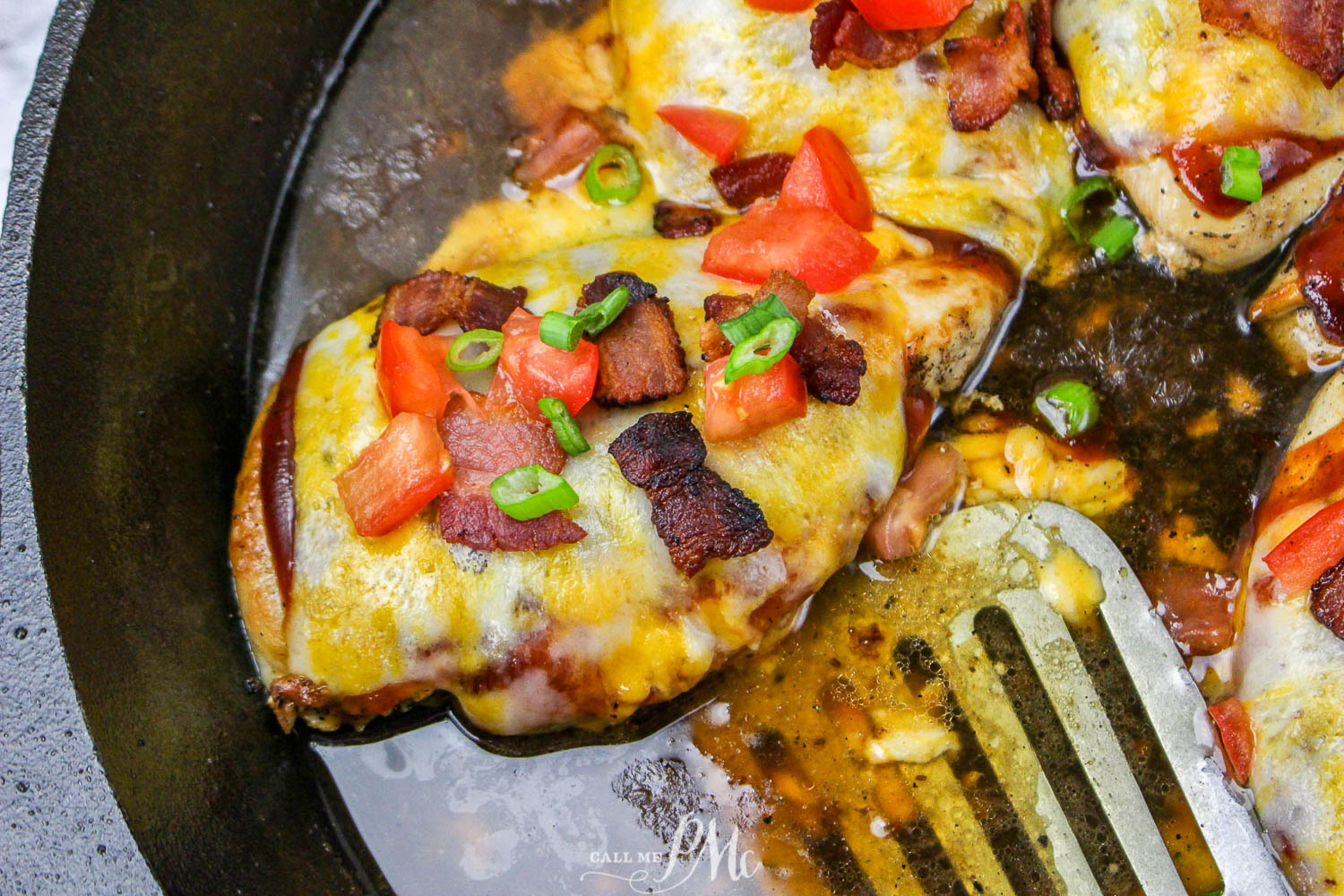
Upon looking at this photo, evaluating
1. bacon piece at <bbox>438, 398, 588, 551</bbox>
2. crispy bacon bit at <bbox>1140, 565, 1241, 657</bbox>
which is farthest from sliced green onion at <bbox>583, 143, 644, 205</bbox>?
crispy bacon bit at <bbox>1140, 565, 1241, 657</bbox>

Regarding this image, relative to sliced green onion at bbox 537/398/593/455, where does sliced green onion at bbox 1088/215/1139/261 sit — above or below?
above

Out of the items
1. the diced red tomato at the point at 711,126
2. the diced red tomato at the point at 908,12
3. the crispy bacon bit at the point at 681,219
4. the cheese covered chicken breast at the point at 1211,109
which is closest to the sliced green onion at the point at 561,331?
the crispy bacon bit at the point at 681,219

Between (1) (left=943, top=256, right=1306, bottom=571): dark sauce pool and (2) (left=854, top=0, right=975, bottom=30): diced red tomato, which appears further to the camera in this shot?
(1) (left=943, top=256, right=1306, bottom=571): dark sauce pool

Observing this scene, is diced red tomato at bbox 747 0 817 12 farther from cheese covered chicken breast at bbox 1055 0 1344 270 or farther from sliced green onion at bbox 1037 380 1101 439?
sliced green onion at bbox 1037 380 1101 439

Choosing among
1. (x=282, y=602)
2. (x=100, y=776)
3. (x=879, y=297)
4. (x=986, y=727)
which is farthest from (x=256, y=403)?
(x=986, y=727)

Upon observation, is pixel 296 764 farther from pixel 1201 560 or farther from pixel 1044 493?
pixel 1201 560
